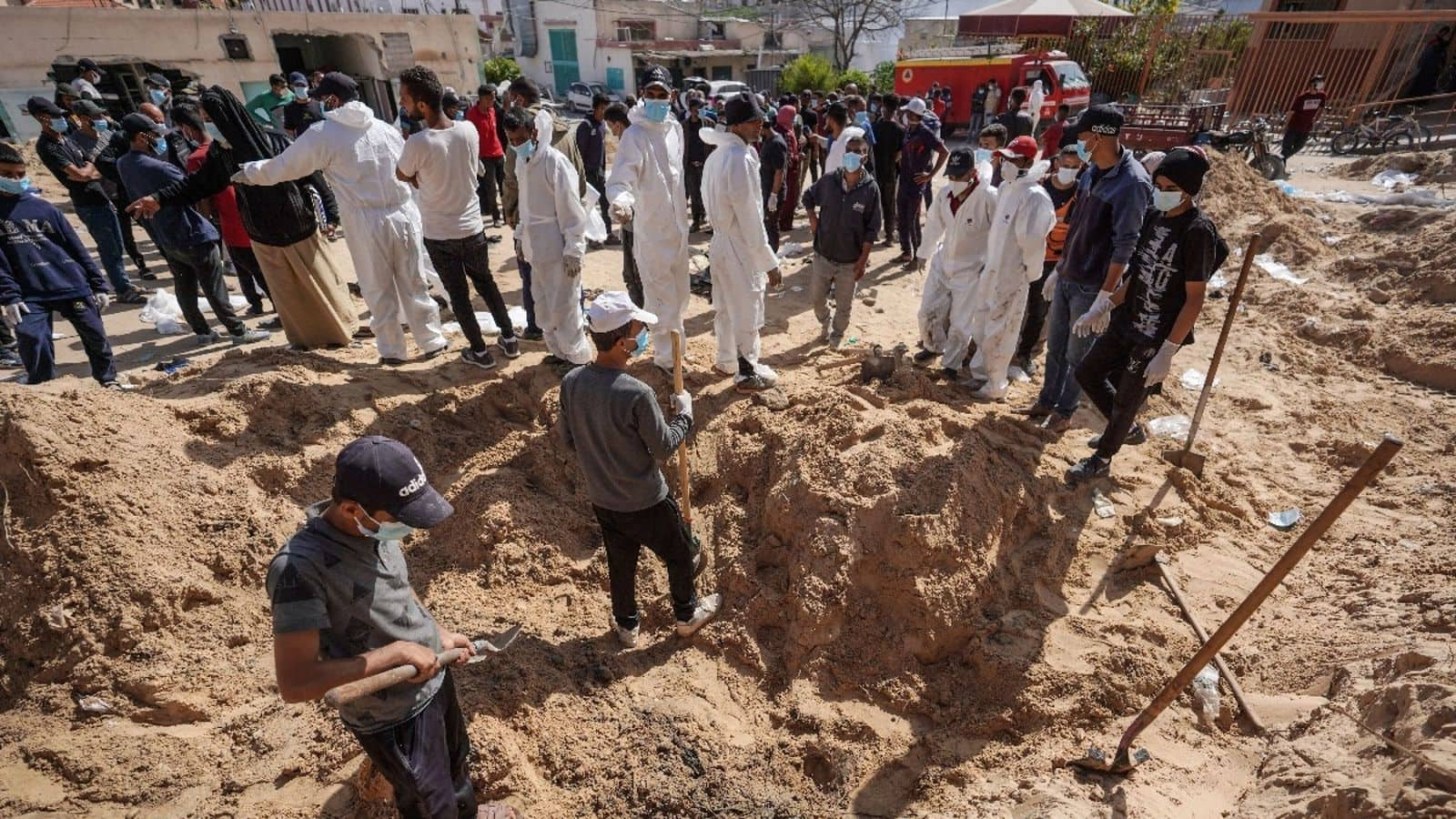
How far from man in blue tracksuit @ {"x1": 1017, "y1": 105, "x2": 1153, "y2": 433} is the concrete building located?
17.4 m

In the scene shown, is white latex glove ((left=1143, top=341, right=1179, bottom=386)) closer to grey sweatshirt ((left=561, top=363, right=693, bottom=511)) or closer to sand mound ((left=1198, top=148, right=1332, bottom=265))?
grey sweatshirt ((left=561, top=363, right=693, bottom=511))

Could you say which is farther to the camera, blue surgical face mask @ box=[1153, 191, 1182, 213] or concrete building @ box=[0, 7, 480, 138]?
concrete building @ box=[0, 7, 480, 138]

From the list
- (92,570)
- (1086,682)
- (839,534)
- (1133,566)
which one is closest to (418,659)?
(839,534)

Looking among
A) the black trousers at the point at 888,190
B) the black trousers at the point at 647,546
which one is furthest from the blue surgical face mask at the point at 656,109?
the black trousers at the point at 888,190

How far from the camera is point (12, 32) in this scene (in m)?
12.8

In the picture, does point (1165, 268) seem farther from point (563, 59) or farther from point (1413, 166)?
point (563, 59)

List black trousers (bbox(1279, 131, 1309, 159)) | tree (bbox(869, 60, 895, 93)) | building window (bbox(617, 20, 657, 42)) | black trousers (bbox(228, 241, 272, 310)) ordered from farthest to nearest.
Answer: building window (bbox(617, 20, 657, 42))
tree (bbox(869, 60, 895, 93))
black trousers (bbox(1279, 131, 1309, 159))
black trousers (bbox(228, 241, 272, 310))

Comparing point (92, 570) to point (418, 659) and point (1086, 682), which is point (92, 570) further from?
point (1086, 682)

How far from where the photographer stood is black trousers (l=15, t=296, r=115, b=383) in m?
4.77

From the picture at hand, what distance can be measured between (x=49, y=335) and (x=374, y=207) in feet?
8.73

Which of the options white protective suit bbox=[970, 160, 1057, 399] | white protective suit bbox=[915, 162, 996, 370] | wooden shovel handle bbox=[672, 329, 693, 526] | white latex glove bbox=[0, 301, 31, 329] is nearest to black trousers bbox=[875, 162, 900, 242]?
white protective suit bbox=[915, 162, 996, 370]

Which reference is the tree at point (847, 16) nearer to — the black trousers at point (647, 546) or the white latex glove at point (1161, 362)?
the white latex glove at point (1161, 362)

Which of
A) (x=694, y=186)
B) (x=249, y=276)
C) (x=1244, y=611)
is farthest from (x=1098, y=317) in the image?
(x=249, y=276)

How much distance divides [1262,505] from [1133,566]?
53.0 inches
